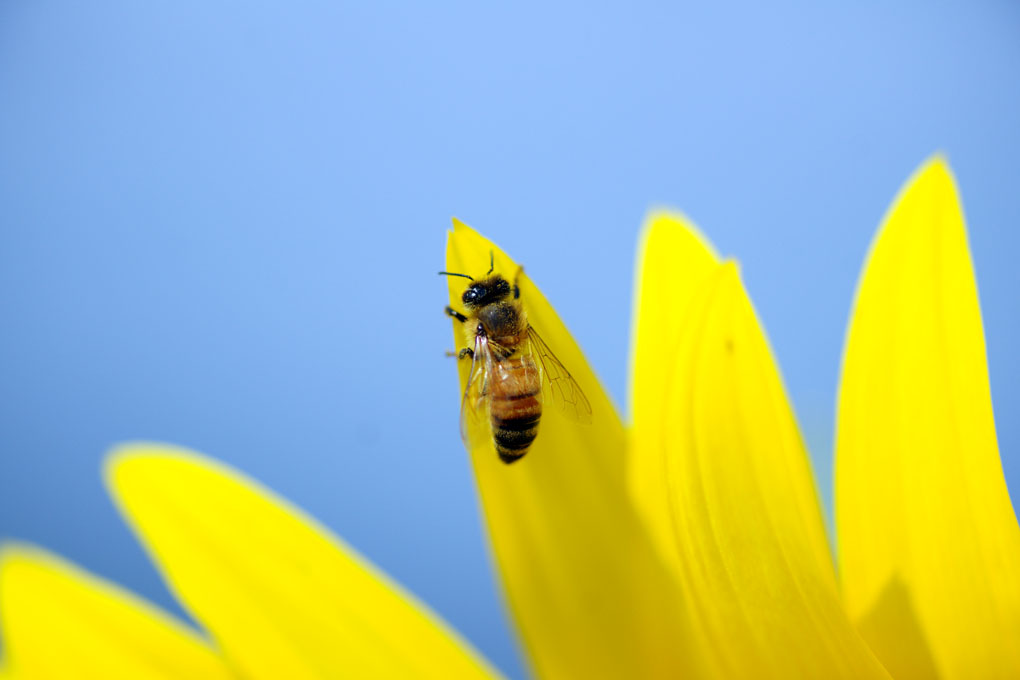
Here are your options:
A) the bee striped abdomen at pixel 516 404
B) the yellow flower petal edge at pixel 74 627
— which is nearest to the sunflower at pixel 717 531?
the yellow flower petal edge at pixel 74 627

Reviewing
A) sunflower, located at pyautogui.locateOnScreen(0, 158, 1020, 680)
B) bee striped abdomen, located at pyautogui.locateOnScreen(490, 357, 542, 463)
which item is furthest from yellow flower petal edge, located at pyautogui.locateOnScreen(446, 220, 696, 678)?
bee striped abdomen, located at pyautogui.locateOnScreen(490, 357, 542, 463)

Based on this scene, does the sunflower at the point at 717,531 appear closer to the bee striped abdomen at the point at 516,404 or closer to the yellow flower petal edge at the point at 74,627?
the yellow flower petal edge at the point at 74,627

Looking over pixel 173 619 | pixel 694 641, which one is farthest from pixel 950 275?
pixel 173 619

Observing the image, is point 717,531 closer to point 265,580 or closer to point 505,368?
point 265,580

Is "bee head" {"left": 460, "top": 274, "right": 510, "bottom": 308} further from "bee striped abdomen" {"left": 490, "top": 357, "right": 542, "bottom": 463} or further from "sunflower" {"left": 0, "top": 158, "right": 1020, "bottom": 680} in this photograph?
"sunflower" {"left": 0, "top": 158, "right": 1020, "bottom": 680}

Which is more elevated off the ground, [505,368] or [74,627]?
[505,368]

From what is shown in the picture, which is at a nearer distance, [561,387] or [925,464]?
[925,464]

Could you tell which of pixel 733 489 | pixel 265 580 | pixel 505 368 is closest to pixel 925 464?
pixel 733 489
